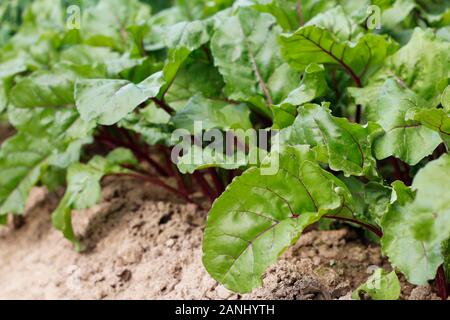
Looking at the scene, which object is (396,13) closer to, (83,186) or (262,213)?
(262,213)

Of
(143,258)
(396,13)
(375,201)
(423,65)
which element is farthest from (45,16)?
(375,201)

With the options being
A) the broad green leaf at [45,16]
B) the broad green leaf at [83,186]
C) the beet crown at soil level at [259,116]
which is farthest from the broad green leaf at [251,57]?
the broad green leaf at [45,16]

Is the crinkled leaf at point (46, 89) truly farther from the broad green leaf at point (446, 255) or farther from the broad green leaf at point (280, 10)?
the broad green leaf at point (446, 255)

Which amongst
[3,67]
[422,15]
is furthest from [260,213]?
[3,67]

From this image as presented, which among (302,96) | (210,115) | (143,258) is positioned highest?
(302,96)

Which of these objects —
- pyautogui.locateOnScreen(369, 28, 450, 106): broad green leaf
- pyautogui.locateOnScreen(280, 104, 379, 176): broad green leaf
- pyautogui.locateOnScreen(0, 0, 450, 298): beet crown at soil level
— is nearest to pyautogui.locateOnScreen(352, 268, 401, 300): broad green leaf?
pyautogui.locateOnScreen(0, 0, 450, 298): beet crown at soil level

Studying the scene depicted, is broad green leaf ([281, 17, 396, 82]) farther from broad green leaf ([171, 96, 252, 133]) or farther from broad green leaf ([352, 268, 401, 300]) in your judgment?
broad green leaf ([352, 268, 401, 300])
